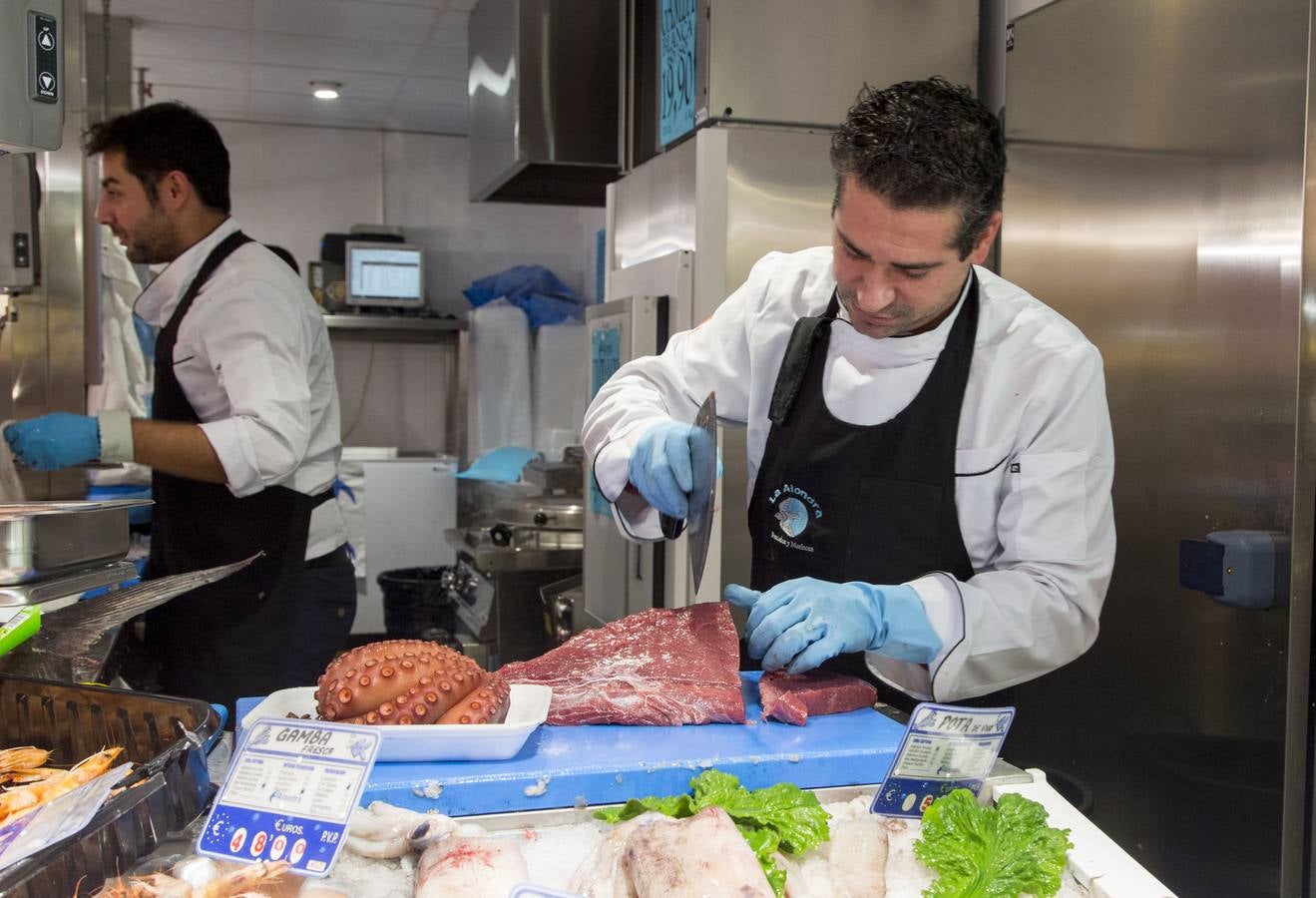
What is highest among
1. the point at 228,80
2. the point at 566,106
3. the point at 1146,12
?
the point at 228,80

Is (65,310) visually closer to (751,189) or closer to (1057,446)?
(751,189)

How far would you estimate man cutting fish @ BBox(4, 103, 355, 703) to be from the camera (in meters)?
2.81

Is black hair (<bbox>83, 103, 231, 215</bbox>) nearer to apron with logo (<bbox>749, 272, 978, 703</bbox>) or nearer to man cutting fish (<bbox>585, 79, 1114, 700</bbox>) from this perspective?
man cutting fish (<bbox>585, 79, 1114, 700</bbox>)

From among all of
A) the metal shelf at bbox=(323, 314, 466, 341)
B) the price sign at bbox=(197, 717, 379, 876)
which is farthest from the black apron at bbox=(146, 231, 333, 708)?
the metal shelf at bbox=(323, 314, 466, 341)

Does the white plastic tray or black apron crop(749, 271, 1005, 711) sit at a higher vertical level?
black apron crop(749, 271, 1005, 711)

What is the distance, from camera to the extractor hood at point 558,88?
4.22 m

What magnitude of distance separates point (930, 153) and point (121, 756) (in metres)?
1.45

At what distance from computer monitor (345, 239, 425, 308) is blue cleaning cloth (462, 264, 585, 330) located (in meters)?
0.50

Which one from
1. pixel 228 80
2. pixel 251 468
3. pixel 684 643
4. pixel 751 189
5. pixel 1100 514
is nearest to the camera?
pixel 684 643

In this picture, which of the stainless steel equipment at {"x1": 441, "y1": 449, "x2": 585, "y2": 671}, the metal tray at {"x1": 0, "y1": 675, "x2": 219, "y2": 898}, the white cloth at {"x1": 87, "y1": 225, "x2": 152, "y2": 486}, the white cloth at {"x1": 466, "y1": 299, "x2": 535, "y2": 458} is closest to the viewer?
the metal tray at {"x1": 0, "y1": 675, "x2": 219, "y2": 898}

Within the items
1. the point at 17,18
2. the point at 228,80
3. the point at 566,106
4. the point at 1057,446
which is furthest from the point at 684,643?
the point at 228,80

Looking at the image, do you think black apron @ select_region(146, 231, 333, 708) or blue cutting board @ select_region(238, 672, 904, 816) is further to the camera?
black apron @ select_region(146, 231, 333, 708)

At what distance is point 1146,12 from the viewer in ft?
7.96

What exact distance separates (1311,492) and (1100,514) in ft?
1.30
